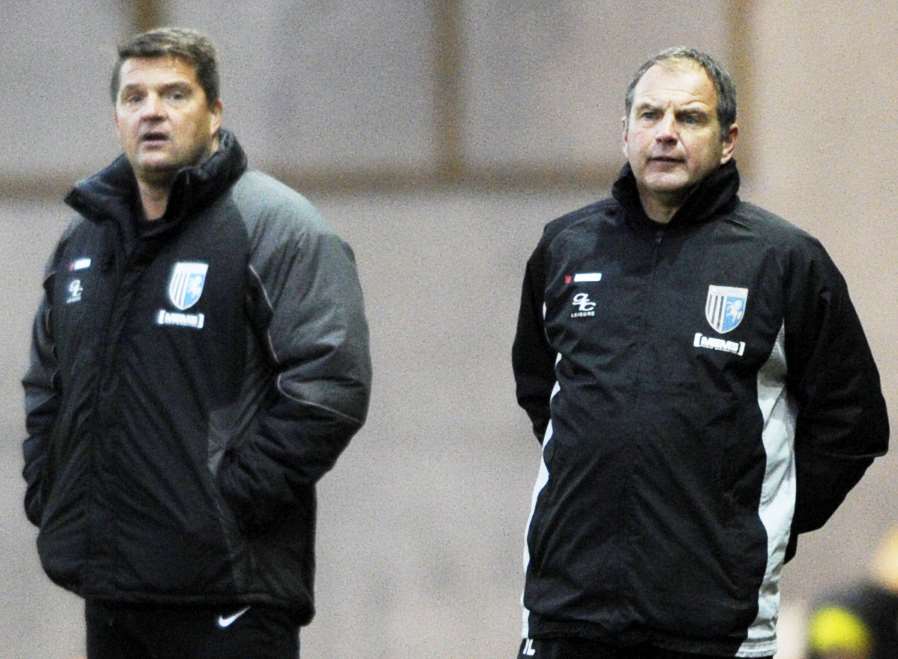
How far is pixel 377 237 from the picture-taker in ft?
26.6

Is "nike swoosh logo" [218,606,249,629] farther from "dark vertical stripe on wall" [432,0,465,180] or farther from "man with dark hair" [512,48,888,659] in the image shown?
"dark vertical stripe on wall" [432,0,465,180]

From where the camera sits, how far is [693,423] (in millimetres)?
4727

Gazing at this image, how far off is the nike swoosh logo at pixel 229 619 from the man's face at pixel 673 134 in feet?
4.52

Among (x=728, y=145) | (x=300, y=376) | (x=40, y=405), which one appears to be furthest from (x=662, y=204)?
(x=40, y=405)

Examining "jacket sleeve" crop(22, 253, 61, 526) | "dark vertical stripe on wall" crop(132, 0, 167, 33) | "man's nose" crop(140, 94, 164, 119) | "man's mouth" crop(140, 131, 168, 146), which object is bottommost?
"jacket sleeve" crop(22, 253, 61, 526)

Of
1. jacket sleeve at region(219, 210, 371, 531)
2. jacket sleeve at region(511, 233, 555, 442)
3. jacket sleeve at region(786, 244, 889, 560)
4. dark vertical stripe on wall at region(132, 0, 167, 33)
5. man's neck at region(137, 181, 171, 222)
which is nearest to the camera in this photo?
jacket sleeve at region(786, 244, 889, 560)

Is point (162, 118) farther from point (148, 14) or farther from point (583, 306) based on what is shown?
point (148, 14)

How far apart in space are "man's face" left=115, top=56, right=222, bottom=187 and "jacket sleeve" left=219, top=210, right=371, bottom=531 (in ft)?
1.13

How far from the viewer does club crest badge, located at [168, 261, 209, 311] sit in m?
5.23

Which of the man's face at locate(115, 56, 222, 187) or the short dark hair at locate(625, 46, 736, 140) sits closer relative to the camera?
the short dark hair at locate(625, 46, 736, 140)

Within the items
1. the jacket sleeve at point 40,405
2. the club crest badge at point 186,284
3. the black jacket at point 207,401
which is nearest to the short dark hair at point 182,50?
the black jacket at point 207,401

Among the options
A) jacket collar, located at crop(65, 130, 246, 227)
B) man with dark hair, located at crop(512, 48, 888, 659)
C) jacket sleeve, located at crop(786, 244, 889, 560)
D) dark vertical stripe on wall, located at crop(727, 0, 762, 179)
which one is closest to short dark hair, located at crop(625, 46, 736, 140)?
man with dark hair, located at crop(512, 48, 888, 659)

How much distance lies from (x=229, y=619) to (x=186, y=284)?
2.67 feet

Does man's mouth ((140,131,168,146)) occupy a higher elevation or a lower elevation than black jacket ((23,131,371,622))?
higher
